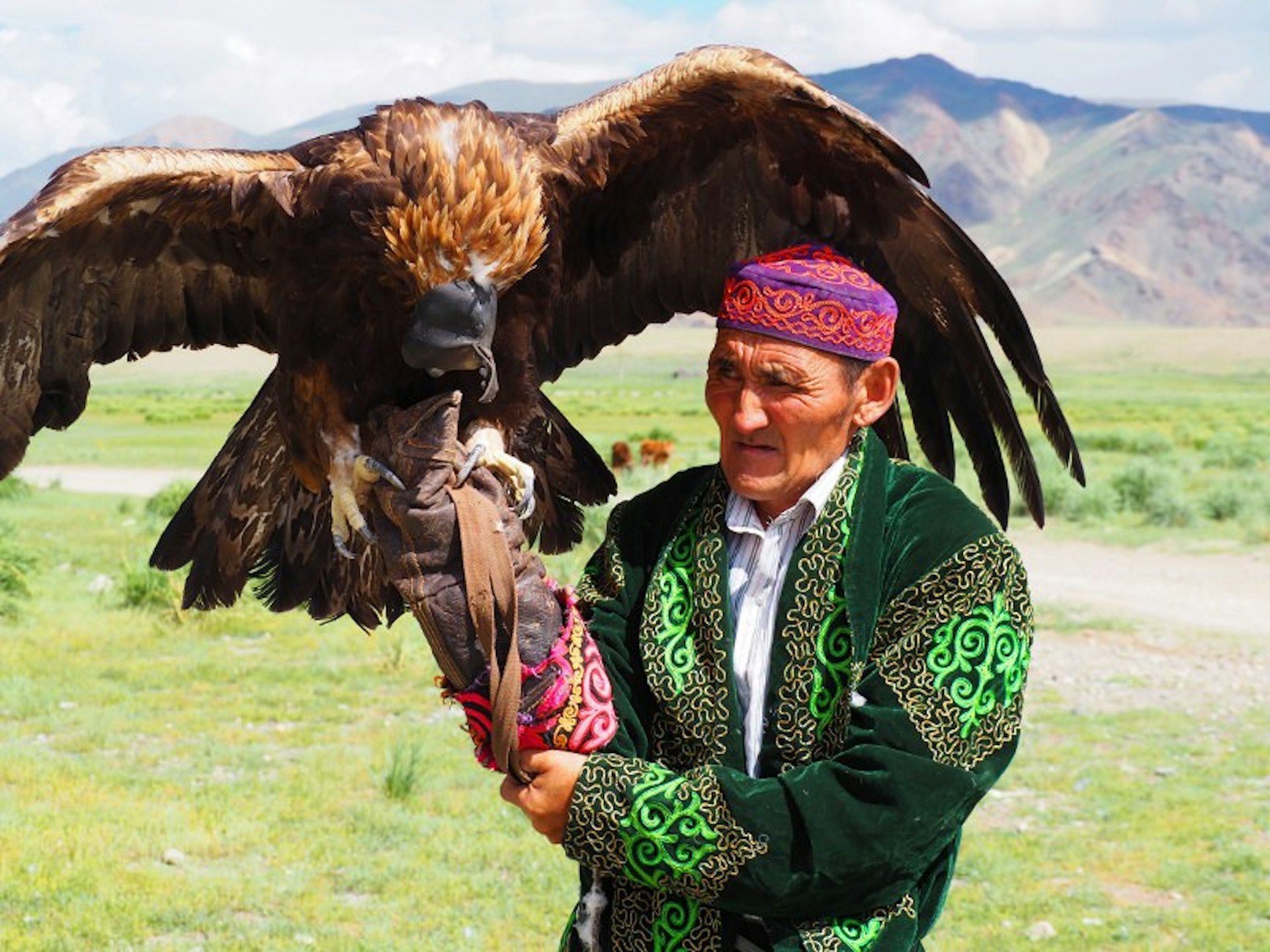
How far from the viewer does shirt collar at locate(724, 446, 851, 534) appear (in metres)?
2.06

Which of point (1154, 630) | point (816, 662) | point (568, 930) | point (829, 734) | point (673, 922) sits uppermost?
point (816, 662)

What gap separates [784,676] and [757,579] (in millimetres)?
166

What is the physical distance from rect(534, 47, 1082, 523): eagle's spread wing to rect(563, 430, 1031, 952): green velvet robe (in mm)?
874

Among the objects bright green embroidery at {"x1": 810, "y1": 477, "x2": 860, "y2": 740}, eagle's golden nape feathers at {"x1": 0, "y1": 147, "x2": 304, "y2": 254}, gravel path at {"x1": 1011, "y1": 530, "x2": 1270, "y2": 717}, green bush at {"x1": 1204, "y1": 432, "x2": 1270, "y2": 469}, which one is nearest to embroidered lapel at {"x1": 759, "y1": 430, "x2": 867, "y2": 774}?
bright green embroidery at {"x1": 810, "y1": 477, "x2": 860, "y2": 740}

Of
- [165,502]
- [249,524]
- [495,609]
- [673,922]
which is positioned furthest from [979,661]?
[165,502]

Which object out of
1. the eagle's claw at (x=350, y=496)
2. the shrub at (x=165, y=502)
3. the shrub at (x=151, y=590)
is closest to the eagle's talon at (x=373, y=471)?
the eagle's claw at (x=350, y=496)

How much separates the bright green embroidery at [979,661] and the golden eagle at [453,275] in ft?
→ 3.07

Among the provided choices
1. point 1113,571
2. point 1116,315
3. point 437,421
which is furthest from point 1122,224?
point 437,421

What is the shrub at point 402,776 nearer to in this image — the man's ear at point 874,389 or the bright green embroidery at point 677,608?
the bright green embroidery at point 677,608

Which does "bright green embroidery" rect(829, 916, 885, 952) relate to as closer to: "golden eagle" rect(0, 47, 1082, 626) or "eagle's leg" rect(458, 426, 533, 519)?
"golden eagle" rect(0, 47, 1082, 626)

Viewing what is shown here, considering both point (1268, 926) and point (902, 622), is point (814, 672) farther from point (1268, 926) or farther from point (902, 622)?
point (1268, 926)

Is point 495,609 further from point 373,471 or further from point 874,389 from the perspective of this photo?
point 373,471

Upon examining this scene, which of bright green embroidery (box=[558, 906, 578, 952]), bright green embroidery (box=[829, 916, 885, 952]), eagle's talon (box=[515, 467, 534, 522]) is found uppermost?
eagle's talon (box=[515, 467, 534, 522])

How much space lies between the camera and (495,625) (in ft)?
6.82
